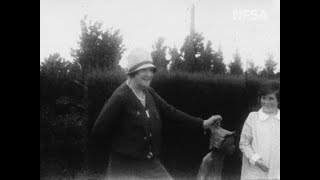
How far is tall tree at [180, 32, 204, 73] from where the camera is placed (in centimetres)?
460

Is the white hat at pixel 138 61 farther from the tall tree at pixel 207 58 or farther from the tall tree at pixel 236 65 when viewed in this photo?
the tall tree at pixel 236 65

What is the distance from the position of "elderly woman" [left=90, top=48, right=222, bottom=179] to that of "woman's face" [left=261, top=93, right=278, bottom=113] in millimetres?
1005

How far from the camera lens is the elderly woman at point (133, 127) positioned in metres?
3.94

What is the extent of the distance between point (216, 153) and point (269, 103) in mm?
719

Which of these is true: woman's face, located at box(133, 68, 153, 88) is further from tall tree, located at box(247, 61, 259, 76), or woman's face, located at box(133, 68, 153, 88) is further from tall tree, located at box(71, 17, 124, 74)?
tall tree, located at box(247, 61, 259, 76)

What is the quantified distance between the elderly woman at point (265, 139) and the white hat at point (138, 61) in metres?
1.13

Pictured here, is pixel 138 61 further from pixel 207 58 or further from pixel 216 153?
pixel 216 153

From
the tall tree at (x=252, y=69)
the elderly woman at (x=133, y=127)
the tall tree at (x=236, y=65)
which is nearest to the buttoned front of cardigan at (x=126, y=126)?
the elderly woman at (x=133, y=127)

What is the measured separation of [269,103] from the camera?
4.36 meters

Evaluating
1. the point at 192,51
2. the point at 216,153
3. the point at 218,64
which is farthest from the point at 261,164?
the point at 192,51

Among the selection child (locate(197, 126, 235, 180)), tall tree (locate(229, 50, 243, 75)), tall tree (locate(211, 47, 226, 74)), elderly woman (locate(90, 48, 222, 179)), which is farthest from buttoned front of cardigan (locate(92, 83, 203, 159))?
tall tree (locate(229, 50, 243, 75))

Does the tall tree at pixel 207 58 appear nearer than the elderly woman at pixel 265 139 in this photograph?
No

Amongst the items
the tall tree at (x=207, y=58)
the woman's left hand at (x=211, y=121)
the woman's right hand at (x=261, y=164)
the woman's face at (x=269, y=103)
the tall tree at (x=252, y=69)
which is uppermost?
the tall tree at (x=207, y=58)
